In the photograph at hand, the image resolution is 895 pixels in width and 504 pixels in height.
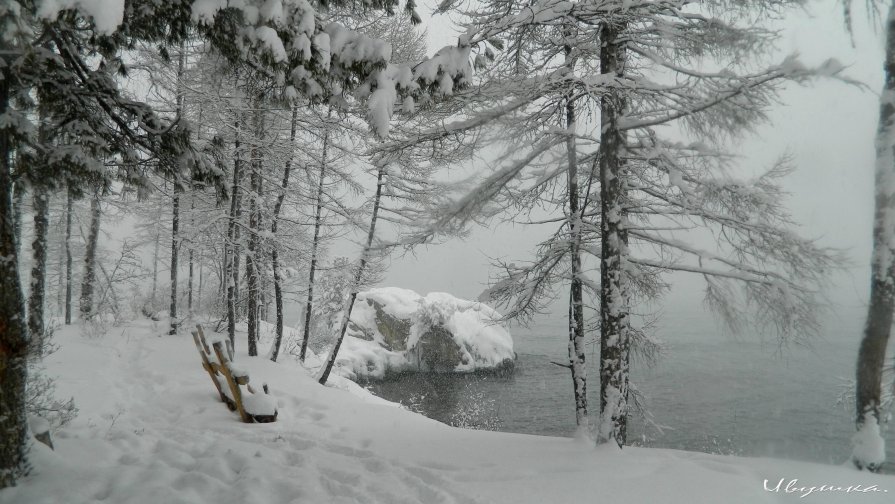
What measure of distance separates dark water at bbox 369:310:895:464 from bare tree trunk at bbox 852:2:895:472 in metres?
1.41

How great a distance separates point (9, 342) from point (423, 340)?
1831 centimetres

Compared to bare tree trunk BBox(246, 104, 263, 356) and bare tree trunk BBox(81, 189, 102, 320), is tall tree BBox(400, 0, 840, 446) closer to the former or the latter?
bare tree trunk BBox(246, 104, 263, 356)

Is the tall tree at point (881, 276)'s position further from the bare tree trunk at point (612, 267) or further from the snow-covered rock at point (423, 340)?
the snow-covered rock at point (423, 340)

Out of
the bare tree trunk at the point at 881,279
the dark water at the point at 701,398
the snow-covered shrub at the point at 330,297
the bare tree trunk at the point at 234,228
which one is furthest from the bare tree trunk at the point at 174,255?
the bare tree trunk at the point at 881,279

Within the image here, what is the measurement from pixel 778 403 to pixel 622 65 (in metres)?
13.0

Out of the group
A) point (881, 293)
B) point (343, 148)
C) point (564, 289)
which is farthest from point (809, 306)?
point (343, 148)

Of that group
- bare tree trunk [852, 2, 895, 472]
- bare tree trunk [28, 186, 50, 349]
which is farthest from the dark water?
bare tree trunk [28, 186, 50, 349]

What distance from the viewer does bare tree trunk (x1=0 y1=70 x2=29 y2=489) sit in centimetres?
350

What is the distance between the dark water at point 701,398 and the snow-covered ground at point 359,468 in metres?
2.66

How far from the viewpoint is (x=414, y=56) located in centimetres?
1066

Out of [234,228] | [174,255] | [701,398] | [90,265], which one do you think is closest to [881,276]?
[701,398]

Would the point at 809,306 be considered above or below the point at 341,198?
below

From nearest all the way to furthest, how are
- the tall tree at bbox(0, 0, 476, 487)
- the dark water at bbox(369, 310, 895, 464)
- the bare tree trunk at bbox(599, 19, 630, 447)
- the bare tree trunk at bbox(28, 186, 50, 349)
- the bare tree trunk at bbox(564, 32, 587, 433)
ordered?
1. the tall tree at bbox(0, 0, 476, 487)
2. the bare tree trunk at bbox(599, 19, 630, 447)
3. the bare tree trunk at bbox(564, 32, 587, 433)
4. the bare tree trunk at bbox(28, 186, 50, 349)
5. the dark water at bbox(369, 310, 895, 464)

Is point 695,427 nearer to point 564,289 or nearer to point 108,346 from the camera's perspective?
point 564,289
